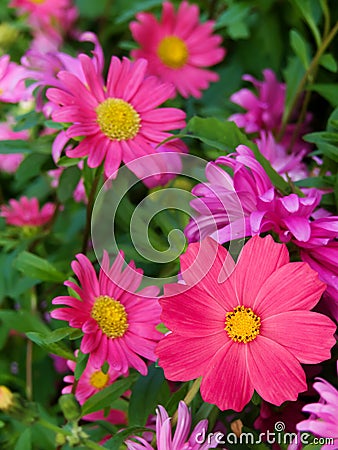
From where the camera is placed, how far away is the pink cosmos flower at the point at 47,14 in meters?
0.92

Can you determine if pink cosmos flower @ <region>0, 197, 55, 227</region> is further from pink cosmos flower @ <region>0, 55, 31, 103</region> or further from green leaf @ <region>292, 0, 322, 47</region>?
green leaf @ <region>292, 0, 322, 47</region>

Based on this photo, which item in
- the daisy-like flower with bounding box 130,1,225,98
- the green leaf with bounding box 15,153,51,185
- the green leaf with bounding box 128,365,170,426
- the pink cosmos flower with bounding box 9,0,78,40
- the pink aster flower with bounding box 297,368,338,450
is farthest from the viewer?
the pink cosmos flower with bounding box 9,0,78,40


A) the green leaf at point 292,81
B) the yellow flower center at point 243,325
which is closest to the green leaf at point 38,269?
the yellow flower center at point 243,325

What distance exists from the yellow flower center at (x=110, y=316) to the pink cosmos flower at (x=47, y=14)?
56 cm

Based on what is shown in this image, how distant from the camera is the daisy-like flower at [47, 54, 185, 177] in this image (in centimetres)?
49

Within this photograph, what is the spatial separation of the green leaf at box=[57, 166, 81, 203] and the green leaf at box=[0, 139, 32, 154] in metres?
0.04

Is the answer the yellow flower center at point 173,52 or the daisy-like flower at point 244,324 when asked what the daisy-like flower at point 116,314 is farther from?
the yellow flower center at point 173,52

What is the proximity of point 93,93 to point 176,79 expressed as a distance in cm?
31

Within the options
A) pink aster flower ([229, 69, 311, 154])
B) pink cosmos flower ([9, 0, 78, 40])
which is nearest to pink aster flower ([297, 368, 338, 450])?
pink aster flower ([229, 69, 311, 154])

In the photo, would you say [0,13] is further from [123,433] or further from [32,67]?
[123,433]

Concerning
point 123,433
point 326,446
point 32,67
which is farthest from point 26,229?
point 326,446

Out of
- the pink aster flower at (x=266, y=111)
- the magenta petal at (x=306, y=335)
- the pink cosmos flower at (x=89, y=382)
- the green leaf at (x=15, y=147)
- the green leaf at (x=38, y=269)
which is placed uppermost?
→ the pink aster flower at (x=266, y=111)

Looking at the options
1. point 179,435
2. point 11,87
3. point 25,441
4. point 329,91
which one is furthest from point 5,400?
point 329,91

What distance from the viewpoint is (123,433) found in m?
0.44
